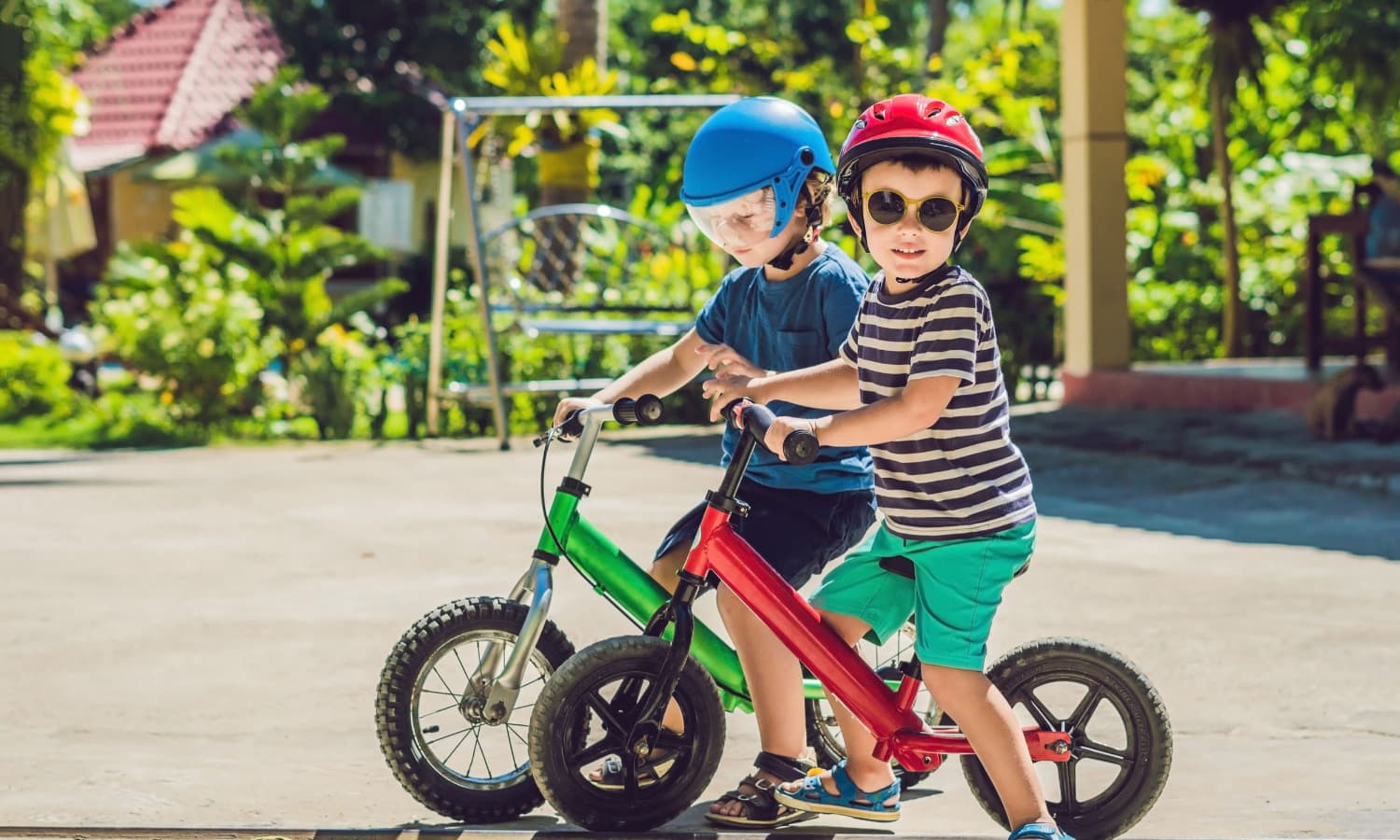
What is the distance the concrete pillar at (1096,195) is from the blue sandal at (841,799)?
972cm

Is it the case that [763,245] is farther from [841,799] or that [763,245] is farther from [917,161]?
[841,799]

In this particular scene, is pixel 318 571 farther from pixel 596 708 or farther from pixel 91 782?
pixel 596 708

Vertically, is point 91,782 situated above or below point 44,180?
below

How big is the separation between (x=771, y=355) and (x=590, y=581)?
619 millimetres

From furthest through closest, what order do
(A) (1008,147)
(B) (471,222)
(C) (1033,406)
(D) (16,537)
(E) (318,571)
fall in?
1. (A) (1008,147)
2. (C) (1033,406)
3. (B) (471,222)
4. (D) (16,537)
5. (E) (318,571)

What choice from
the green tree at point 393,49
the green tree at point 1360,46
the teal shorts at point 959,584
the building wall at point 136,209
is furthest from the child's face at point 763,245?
the building wall at point 136,209

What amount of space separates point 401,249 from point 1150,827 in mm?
23331

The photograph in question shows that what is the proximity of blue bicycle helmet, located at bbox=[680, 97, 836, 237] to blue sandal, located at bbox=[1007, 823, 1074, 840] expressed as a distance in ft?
4.17

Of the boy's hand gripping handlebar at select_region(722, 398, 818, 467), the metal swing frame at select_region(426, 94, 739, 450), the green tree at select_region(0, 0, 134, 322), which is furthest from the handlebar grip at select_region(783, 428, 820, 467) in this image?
the green tree at select_region(0, 0, 134, 322)

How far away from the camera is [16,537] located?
8000 mm

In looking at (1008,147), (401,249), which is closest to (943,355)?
(1008,147)

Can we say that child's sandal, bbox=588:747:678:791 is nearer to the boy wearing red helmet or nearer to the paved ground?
the paved ground

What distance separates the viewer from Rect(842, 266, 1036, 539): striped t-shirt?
11.5 ft

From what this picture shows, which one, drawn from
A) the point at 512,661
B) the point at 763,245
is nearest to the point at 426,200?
the point at 763,245
